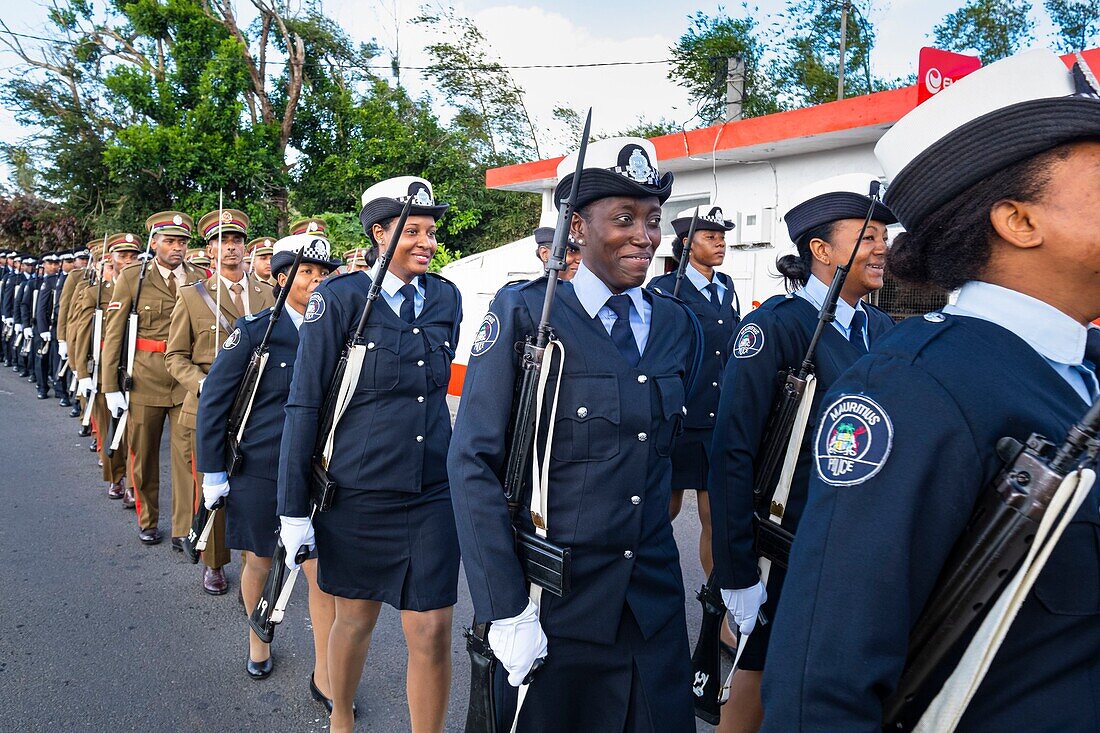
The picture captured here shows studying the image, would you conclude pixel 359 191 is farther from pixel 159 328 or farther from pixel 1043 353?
pixel 1043 353

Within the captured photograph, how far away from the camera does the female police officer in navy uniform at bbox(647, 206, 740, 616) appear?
4.87 m

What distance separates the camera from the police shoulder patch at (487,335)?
7.51 feet

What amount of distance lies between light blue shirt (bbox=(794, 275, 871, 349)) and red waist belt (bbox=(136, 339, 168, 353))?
16.6ft

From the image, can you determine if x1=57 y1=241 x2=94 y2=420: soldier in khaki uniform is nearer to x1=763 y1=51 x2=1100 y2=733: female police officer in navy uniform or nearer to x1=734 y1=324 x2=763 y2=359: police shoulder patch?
x1=734 y1=324 x2=763 y2=359: police shoulder patch

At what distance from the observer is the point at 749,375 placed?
2832 mm

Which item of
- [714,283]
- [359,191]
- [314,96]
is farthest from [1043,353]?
[314,96]

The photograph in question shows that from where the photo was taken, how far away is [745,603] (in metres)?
2.72

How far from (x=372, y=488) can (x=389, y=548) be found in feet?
0.79

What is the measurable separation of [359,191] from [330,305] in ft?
64.6

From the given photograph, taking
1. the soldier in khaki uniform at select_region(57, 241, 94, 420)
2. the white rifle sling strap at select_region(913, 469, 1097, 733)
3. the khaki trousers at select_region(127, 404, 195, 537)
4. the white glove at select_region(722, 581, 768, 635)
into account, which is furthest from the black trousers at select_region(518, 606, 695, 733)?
the soldier in khaki uniform at select_region(57, 241, 94, 420)

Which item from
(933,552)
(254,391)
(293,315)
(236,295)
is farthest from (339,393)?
(236,295)

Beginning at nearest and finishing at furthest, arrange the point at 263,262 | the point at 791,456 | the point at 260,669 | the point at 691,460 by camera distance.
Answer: the point at 791,456
the point at 260,669
the point at 691,460
the point at 263,262

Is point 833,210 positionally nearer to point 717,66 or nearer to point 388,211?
point 388,211

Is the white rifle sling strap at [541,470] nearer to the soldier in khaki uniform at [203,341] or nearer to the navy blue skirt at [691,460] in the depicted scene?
the navy blue skirt at [691,460]
